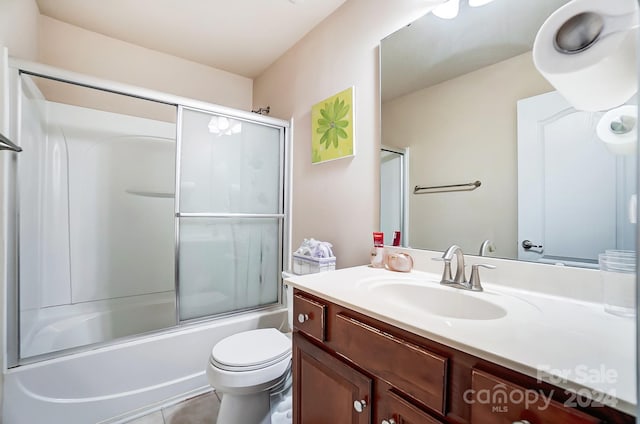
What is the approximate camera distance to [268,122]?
2.18 m

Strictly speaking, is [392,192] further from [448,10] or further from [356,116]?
[448,10]

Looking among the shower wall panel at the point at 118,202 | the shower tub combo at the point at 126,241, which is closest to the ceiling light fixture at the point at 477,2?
the shower tub combo at the point at 126,241

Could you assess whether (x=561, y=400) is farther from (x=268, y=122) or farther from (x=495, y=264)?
(x=268, y=122)

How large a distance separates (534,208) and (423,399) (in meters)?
0.77

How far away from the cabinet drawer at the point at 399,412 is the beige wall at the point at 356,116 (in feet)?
2.90

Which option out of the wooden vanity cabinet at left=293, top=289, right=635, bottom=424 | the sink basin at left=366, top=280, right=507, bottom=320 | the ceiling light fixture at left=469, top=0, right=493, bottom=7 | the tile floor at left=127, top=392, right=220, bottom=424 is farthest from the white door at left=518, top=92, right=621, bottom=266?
the tile floor at left=127, top=392, right=220, bottom=424

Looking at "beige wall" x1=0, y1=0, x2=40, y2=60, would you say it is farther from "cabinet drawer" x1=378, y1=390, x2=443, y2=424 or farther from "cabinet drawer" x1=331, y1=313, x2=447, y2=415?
"cabinet drawer" x1=378, y1=390, x2=443, y2=424

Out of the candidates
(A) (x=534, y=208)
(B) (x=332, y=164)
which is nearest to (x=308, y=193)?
(B) (x=332, y=164)

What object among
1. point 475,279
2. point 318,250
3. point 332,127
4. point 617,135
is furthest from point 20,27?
point 617,135

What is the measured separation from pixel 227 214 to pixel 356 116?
114 centimetres

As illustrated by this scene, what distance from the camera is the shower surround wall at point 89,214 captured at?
1.63m

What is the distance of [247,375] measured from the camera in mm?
1231

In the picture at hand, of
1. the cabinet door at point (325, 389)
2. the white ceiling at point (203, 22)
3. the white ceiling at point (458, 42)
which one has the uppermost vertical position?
the white ceiling at point (203, 22)

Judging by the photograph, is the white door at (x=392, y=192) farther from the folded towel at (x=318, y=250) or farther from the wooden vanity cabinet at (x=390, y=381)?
the wooden vanity cabinet at (x=390, y=381)
